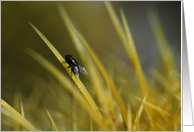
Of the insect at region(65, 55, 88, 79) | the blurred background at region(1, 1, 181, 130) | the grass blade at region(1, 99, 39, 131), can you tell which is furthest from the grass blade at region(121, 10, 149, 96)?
the grass blade at region(1, 99, 39, 131)

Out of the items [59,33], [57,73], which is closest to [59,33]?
[59,33]

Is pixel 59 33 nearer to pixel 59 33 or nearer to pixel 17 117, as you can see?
pixel 59 33

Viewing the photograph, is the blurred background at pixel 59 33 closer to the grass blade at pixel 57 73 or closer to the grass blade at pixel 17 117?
the grass blade at pixel 57 73

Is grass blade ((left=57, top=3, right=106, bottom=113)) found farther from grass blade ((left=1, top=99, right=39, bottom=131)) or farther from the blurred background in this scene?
grass blade ((left=1, top=99, right=39, bottom=131))

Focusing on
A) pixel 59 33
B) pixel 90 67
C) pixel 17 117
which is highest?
pixel 59 33

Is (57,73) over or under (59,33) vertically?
under

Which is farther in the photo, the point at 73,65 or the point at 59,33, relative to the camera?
the point at 59,33

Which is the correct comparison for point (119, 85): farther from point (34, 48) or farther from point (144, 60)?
point (34, 48)
